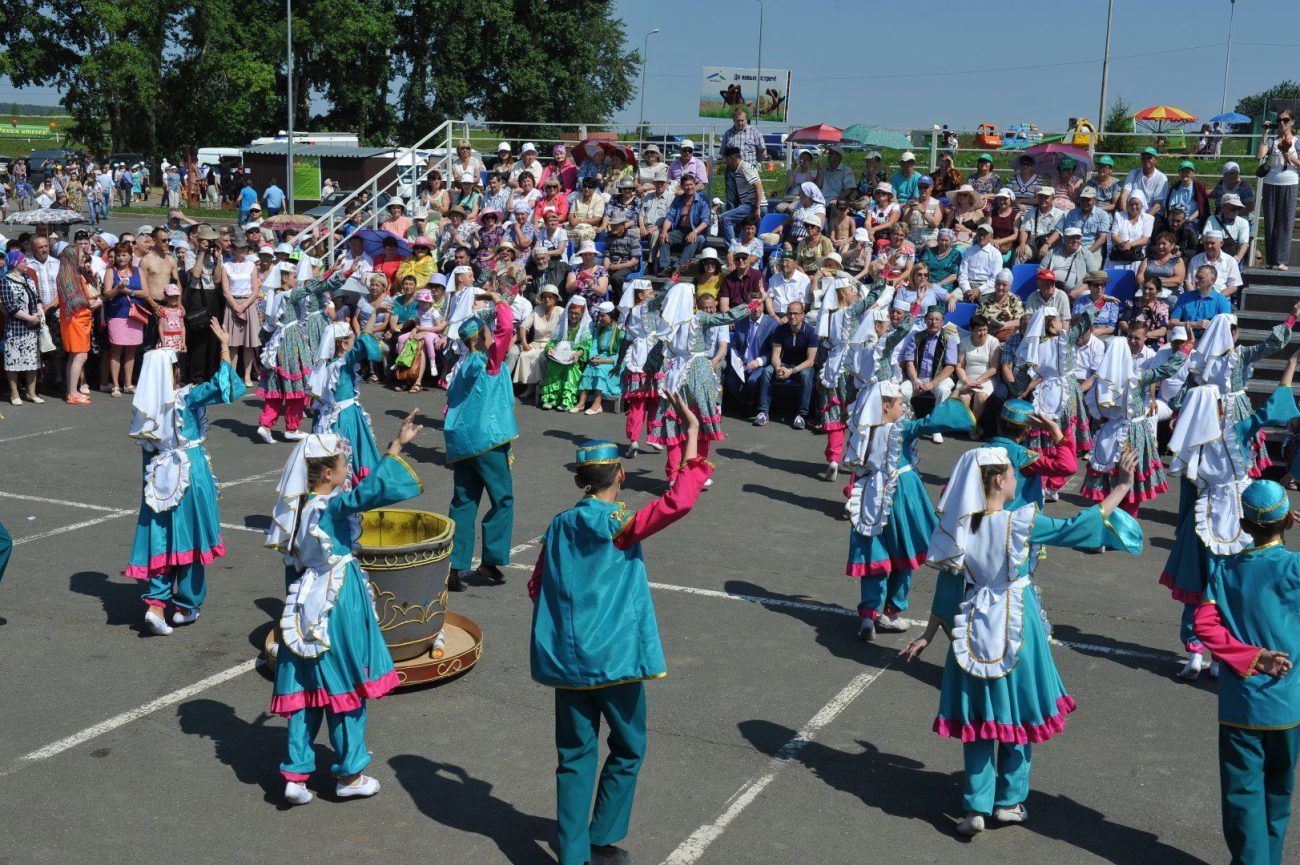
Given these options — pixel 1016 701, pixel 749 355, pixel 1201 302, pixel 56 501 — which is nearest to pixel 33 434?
pixel 56 501

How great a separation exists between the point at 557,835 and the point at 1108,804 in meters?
2.63

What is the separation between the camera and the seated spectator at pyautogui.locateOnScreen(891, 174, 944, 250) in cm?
1755

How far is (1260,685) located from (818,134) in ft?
56.0

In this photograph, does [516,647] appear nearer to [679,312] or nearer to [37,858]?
[37,858]

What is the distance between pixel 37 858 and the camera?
548 cm

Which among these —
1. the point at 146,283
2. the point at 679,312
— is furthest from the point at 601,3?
the point at 679,312

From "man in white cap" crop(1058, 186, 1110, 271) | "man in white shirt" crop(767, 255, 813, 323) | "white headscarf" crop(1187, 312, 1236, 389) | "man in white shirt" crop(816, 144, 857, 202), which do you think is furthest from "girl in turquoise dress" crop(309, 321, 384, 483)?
"man in white shirt" crop(816, 144, 857, 202)

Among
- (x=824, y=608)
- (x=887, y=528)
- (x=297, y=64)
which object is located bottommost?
(x=824, y=608)

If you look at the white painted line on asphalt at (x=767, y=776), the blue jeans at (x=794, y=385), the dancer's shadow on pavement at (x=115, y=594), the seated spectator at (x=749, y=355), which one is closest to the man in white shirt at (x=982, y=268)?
the blue jeans at (x=794, y=385)

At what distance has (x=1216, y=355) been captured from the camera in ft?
34.8

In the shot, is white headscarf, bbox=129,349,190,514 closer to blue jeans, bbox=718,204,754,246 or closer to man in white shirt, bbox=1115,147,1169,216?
blue jeans, bbox=718,204,754,246

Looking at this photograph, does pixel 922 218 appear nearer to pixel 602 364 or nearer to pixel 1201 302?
pixel 1201 302

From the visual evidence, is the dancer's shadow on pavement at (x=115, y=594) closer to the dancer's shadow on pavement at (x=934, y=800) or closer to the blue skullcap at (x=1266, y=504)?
the dancer's shadow on pavement at (x=934, y=800)

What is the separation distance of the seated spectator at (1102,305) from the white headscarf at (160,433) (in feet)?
33.6
